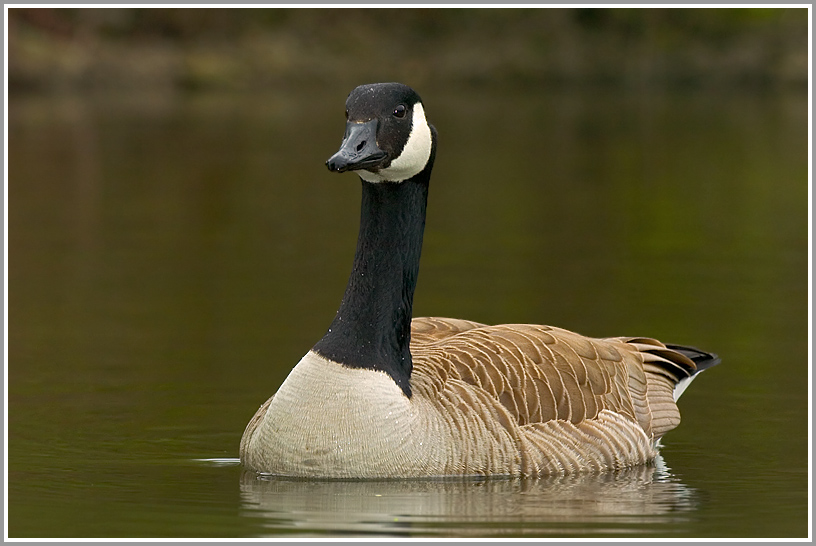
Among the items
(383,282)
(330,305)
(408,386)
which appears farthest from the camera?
(330,305)

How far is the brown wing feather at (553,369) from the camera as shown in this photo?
9.16 metres

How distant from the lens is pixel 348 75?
66.0 meters

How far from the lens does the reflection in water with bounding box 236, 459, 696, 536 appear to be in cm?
792

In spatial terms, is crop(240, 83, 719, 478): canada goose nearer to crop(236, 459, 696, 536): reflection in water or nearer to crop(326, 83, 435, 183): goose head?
crop(326, 83, 435, 183): goose head

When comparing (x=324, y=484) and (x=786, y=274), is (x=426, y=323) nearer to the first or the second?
(x=324, y=484)

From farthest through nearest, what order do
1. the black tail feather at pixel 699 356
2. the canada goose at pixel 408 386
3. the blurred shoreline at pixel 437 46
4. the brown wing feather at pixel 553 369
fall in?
the blurred shoreline at pixel 437 46 → the black tail feather at pixel 699 356 → the brown wing feather at pixel 553 369 → the canada goose at pixel 408 386

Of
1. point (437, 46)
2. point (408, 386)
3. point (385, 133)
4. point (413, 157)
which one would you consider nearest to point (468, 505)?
point (408, 386)

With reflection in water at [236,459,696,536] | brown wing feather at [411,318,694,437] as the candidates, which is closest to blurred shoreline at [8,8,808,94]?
brown wing feather at [411,318,694,437]

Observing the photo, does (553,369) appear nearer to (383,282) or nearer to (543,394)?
(543,394)

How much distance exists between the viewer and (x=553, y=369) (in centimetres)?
941

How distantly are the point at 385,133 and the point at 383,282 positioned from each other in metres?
1.05

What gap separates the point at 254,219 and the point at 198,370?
11.8m

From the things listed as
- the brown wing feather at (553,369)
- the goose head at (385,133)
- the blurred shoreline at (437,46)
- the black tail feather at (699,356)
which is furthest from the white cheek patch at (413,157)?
the blurred shoreline at (437,46)

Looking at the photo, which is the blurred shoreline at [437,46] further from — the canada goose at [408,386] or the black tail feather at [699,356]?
the canada goose at [408,386]
